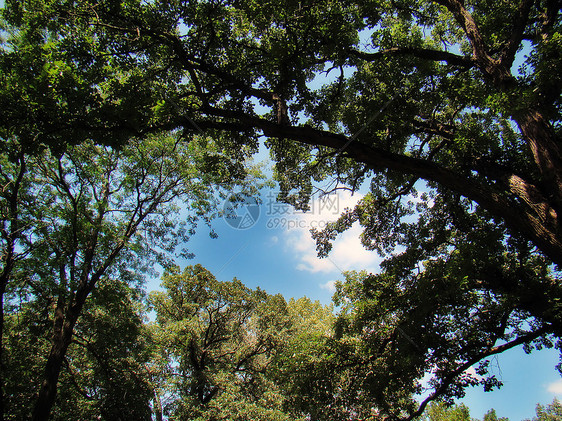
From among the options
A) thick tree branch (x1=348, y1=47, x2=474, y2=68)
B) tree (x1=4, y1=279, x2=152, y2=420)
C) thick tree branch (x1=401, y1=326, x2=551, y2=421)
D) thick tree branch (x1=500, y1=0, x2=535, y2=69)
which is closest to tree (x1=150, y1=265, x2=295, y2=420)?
tree (x1=4, y1=279, x2=152, y2=420)

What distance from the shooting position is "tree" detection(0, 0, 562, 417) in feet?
15.9

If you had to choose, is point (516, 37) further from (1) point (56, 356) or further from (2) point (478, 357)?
(1) point (56, 356)

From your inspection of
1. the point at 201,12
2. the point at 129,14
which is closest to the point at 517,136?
the point at 201,12

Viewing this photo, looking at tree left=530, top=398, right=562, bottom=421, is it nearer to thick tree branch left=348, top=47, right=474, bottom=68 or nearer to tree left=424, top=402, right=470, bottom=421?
tree left=424, top=402, right=470, bottom=421

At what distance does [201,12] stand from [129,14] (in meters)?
1.51

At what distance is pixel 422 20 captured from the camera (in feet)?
28.2

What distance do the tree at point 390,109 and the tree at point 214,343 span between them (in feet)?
33.9

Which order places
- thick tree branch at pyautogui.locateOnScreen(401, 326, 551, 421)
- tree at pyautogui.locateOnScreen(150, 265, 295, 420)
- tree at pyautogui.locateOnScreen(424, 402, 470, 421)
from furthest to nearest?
tree at pyautogui.locateOnScreen(424, 402, 470, 421) → tree at pyautogui.locateOnScreen(150, 265, 295, 420) → thick tree branch at pyautogui.locateOnScreen(401, 326, 551, 421)

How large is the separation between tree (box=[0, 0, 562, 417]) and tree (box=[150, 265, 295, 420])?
33.9 feet

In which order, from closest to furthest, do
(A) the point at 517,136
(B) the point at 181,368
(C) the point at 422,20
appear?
1. (A) the point at 517,136
2. (C) the point at 422,20
3. (B) the point at 181,368

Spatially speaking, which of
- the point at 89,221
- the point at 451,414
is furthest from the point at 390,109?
the point at 451,414

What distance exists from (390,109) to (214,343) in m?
16.4

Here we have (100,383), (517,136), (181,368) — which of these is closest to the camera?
(517,136)

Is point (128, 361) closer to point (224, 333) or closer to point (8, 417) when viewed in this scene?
point (8, 417)
